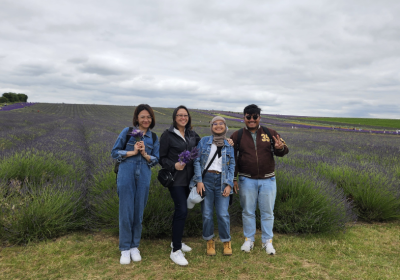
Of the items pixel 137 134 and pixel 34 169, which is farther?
pixel 34 169

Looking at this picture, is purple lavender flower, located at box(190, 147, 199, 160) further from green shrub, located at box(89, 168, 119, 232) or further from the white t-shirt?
green shrub, located at box(89, 168, 119, 232)

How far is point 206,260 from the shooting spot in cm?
331

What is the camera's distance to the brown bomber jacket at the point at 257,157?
139 inches

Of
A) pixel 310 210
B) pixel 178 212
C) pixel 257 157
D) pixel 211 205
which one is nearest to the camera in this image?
pixel 178 212

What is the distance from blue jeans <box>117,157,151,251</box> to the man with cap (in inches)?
54.6

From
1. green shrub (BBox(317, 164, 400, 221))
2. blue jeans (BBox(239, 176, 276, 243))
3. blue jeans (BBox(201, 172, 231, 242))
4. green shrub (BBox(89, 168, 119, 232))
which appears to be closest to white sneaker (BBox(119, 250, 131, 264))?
green shrub (BBox(89, 168, 119, 232))

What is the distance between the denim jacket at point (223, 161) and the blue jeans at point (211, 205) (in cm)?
10

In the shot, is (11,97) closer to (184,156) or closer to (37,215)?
(37,215)

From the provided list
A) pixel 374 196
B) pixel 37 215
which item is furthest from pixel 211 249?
pixel 374 196

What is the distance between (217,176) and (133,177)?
1129 millimetres

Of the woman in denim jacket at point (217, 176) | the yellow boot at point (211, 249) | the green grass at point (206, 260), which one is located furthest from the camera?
the yellow boot at point (211, 249)

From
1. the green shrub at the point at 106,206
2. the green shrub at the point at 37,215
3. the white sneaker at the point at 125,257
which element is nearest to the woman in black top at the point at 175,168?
the white sneaker at the point at 125,257

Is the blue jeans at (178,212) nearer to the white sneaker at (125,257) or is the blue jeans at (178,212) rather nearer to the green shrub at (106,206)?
the white sneaker at (125,257)

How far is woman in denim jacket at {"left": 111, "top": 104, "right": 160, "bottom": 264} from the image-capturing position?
3172 mm
